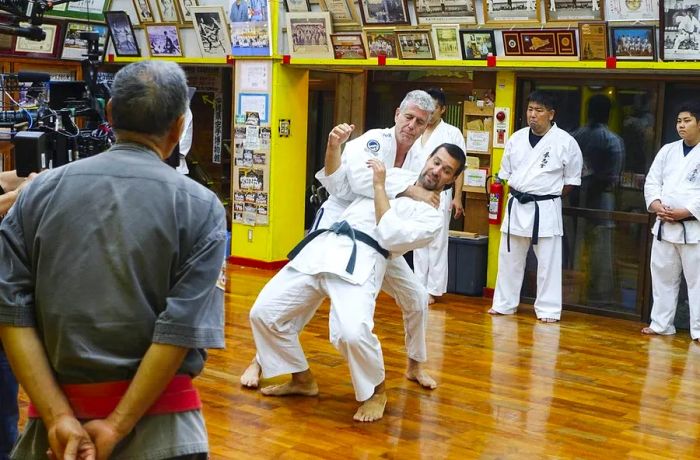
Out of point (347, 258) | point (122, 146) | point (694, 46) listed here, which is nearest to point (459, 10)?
point (694, 46)

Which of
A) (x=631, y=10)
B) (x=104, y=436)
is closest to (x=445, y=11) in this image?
(x=631, y=10)

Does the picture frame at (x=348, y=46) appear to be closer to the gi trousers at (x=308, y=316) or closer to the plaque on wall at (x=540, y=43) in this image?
the plaque on wall at (x=540, y=43)

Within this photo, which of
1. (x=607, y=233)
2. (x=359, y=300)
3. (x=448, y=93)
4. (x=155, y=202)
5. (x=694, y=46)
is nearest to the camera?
(x=155, y=202)

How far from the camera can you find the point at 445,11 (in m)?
7.30

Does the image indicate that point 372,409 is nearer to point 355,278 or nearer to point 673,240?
point 355,278

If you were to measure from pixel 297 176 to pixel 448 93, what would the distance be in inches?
62.9

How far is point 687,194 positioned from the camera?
638 centimetres

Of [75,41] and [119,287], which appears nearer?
[119,287]

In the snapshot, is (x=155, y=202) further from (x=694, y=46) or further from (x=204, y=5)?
(x=204, y=5)

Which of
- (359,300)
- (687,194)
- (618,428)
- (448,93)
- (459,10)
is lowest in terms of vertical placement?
(618,428)

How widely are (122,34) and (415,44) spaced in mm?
3460

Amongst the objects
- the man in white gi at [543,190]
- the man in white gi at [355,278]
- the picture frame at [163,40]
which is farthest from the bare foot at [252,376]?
the picture frame at [163,40]

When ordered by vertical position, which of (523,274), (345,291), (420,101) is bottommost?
(523,274)

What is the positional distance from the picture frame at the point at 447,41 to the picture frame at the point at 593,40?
997 mm
